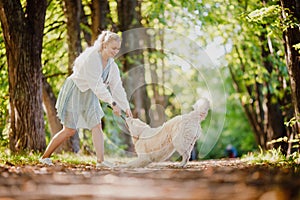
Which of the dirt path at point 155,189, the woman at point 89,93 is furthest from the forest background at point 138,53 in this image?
the dirt path at point 155,189

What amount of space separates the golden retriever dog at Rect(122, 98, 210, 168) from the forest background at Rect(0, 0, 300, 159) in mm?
1337

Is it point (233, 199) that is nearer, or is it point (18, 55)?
point (233, 199)

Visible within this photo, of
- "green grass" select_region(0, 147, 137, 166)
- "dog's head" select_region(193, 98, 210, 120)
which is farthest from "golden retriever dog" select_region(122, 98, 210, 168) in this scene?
"green grass" select_region(0, 147, 137, 166)

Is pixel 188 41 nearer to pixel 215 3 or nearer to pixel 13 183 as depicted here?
pixel 215 3

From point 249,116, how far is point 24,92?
10221 mm

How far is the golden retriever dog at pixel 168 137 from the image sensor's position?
7.26 meters

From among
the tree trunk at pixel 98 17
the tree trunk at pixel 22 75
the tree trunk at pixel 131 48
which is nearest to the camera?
the tree trunk at pixel 22 75

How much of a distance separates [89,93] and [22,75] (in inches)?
92.3

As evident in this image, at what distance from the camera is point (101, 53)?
7.25 metres

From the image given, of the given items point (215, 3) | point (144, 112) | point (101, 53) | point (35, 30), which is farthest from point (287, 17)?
point (144, 112)

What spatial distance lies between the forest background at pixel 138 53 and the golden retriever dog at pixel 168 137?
1.34m

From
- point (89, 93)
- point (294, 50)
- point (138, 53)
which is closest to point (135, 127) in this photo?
point (89, 93)

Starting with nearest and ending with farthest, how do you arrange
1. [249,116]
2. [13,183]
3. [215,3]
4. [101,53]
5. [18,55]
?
[13,183]
[101,53]
[18,55]
[215,3]
[249,116]

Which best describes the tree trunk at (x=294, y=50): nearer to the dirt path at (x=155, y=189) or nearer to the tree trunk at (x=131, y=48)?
the dirt path at (x=155, y=189)
